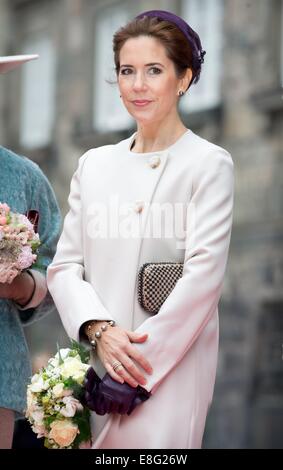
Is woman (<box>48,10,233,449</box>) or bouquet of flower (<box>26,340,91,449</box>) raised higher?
woman (<box>48,10,233,449</box>)

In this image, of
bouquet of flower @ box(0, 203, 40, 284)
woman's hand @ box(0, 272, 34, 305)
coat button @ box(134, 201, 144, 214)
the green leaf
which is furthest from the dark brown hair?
the green leaf

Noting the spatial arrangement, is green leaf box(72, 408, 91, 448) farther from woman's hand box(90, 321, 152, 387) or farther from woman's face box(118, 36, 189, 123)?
woman's face box(118, 36, 189, 123)

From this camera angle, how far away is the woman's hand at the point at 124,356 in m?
3.07

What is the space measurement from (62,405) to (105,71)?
9.38 meters

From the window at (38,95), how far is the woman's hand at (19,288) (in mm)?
9645

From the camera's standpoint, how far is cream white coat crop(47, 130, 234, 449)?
3105 mm

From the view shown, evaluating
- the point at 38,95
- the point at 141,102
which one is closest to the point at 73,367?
the point at 141,102

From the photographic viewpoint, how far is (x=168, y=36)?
3.22 meters

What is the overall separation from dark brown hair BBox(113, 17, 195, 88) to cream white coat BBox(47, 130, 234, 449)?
0.19 m

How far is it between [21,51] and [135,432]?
11042mm

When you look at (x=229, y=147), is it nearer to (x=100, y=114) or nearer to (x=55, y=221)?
(x=100, y=114)

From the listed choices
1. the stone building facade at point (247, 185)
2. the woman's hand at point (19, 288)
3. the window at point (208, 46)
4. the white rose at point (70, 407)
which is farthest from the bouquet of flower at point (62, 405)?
the window at point (208, 46)

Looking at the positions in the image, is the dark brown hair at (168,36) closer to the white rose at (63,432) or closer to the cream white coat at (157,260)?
the cream white coat at (157,260)

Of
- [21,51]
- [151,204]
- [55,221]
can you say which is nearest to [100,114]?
[21,51]
